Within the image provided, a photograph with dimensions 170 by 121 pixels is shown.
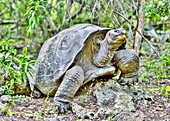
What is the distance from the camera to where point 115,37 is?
10.9 ft

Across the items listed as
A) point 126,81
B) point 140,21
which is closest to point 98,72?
point 126,81

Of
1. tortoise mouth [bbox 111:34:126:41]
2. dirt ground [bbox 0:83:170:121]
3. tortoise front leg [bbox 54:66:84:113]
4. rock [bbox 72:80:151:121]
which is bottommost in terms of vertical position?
dirt ground [bbox 0:83:170:121]

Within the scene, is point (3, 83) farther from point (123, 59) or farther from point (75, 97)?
point (123, 59)

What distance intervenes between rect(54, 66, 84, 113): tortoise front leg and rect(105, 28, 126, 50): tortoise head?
0.39 metres

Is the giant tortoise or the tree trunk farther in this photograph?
the tree trunk

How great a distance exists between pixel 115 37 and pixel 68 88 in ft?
1.99

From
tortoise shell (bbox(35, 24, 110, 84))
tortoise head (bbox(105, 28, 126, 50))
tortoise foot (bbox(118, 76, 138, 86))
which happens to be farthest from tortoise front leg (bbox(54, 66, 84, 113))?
tortoise foot (bbox(118, 76, 138, 86))

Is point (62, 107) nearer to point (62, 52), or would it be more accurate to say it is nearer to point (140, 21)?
point (62, 52)

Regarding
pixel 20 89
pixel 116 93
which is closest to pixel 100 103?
pixel 116 93

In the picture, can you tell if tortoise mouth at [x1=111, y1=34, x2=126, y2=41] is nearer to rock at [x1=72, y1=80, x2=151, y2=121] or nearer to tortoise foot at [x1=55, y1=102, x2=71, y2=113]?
rock at [x1=72, y1=80, x2=151, y2=121]

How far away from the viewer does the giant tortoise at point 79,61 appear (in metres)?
3.31

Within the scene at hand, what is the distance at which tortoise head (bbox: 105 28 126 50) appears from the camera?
3311mm

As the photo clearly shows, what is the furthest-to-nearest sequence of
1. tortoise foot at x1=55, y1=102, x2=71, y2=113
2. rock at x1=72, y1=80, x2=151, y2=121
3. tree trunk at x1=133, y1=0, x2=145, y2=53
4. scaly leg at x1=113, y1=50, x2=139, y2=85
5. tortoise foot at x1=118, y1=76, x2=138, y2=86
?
tree trunk at x1=133, y1=0, x2=145, y2=53
tortoise foot at x1=118, y1=76, x2=138, y2=86
scaly leg at x1=113, y1=50, x2=139, y2=85
tortoise foot at x1=55, y1=102, x2=71, y2=113
rock at x1=72, y1=80, x2=151, y2=121

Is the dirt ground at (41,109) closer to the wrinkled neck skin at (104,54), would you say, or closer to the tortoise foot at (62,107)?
the tortoise foot at (62,107)
